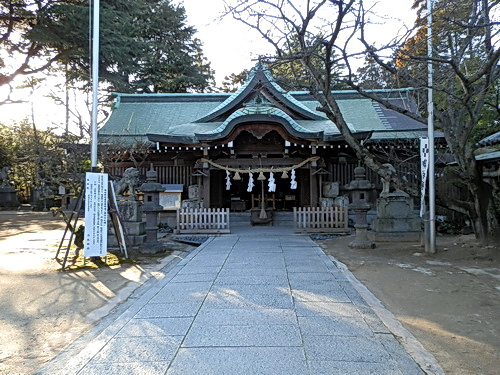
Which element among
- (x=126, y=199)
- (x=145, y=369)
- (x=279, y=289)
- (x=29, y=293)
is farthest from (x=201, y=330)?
(x=126, y=199)

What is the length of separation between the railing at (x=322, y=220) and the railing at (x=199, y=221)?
7.97ft

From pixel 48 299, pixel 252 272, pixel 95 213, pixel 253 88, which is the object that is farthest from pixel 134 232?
pixel 253 88

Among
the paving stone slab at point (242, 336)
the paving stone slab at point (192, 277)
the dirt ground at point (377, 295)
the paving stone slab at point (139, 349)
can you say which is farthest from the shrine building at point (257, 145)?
the paving stone slab at point (139, 349)

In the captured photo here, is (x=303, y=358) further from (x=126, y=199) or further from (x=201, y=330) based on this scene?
(x=126, y=199)

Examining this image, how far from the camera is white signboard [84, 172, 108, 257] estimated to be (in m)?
7.45

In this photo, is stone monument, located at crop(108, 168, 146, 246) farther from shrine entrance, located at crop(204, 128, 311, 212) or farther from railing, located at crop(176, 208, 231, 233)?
shrine entrance, located at crop(204, 128, 311, 212)

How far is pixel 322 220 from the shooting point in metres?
12.5

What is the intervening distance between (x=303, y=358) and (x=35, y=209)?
28.2 meters

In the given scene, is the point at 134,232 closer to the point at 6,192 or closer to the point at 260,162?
the point at 260,162

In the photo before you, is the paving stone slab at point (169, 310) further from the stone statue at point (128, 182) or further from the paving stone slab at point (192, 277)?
the stone statue at point (128, 182)

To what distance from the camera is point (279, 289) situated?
541 cm

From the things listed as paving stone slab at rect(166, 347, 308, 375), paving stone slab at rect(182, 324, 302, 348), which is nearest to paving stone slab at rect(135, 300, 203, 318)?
paving stone slab at rect(182, 324, 302, 348)

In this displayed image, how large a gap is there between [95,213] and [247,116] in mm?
7221

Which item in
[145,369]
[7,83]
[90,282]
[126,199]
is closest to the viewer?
[145,369]
